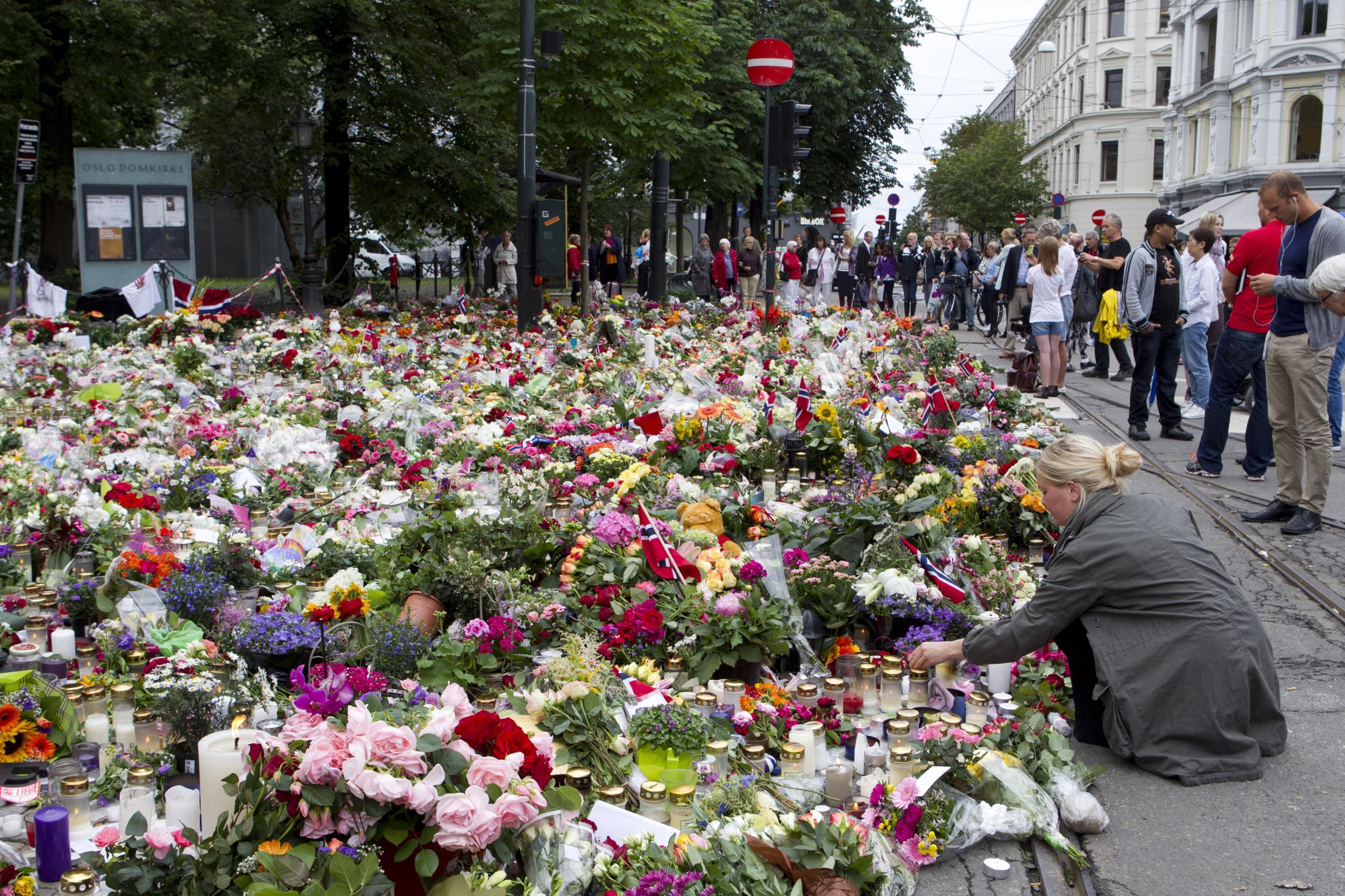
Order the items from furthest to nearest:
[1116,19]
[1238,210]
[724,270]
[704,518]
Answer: [1116,19]
[1238,210]
[724,270]
[704,518]

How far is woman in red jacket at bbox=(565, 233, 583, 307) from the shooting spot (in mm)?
24703

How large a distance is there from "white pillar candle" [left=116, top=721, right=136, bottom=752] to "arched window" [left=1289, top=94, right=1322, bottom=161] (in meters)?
54.2

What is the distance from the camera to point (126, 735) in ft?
13.3

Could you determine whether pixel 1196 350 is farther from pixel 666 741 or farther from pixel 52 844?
pixel 52 844

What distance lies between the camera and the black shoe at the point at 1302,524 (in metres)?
7.26

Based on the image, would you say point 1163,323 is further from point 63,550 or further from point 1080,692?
point 63,550

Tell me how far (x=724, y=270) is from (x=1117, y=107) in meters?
55.6

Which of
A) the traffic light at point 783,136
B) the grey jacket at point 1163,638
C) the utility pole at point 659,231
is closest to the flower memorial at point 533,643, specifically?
the grey jacket at point 1163,638

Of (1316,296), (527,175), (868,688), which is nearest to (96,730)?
(868,688)

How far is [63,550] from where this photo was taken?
5.93 m

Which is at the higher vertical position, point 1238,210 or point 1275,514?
Result: point 1238,210

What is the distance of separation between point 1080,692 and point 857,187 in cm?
3657

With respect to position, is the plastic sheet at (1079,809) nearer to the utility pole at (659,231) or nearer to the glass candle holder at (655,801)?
the glass candle holder at (655,801)

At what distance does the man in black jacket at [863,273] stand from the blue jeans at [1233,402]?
18.7m
